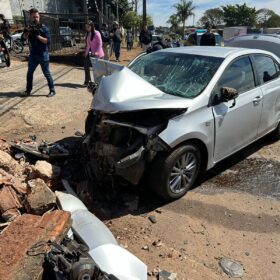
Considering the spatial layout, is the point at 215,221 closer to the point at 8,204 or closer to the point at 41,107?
the point at 8,204

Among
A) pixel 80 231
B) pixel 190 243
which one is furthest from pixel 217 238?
pixel 80 231

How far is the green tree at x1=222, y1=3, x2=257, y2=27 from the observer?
8556cm

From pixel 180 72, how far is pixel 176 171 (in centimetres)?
136

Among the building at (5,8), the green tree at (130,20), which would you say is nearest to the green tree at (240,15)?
the green tree at (130,20)

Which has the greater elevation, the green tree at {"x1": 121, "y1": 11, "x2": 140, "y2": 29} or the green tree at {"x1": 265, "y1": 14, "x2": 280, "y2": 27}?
the green tree at {"x1": 121, "y1": 11, "x2": 140, "y2": 29}

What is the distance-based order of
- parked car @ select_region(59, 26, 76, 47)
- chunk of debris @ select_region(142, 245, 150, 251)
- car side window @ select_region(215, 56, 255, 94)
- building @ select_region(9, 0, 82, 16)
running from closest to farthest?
chunk of debris @ select_region(142, 245, 150, 251), car side window @ select_region(215, 56, 255, 94), parked car @ select_region(59, 26, 76, 47), building @ select_region(9, 0, 82, 16)

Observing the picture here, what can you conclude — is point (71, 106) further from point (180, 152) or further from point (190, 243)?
point (190, 243)

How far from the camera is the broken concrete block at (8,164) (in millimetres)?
4121

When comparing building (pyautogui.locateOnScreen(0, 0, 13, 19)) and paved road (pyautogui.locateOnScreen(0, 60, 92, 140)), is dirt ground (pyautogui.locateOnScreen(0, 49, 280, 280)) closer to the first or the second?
paved road (pyautogui.locateOnScreen(0, 60, 92, 140))

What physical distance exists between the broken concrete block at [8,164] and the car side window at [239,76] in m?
2.66

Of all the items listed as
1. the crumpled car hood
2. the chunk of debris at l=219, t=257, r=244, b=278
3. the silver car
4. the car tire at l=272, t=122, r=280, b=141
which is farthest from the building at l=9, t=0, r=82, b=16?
the chunk of debris at l=219, t=257, r=244, b=278

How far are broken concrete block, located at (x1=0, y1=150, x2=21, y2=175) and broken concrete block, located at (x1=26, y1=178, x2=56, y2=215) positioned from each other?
30.8 inches

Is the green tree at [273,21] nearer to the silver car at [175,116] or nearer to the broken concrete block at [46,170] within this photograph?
the silver car at [175,116]

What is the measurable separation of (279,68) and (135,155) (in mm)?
3180
